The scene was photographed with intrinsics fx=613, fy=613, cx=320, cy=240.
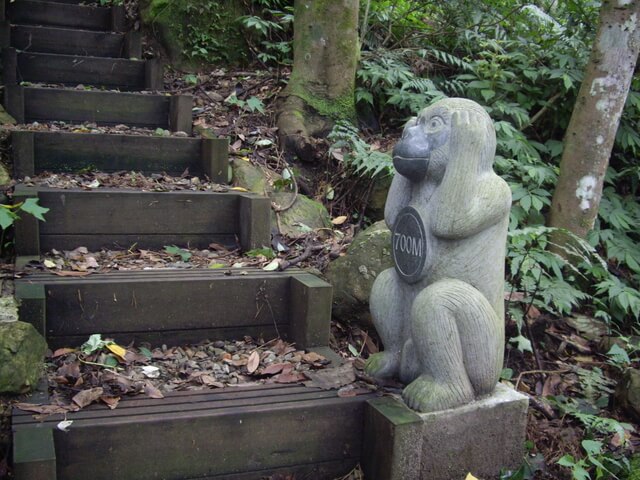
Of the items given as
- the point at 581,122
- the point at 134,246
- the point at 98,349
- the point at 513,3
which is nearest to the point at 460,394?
the point at 98,349

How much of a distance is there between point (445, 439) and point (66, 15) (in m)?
6.19

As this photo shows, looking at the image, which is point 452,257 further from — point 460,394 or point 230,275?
point 230,275

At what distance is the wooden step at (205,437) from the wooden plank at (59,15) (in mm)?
5549

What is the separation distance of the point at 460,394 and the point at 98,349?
1663mm

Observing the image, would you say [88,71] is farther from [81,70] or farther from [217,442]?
[217,442]

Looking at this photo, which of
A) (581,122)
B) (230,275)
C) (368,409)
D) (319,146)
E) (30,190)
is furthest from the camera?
Answer: (319,146)

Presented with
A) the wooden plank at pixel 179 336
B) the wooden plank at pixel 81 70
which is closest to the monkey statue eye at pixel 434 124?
the wooden plank at pixel 179 336

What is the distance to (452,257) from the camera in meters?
2.48

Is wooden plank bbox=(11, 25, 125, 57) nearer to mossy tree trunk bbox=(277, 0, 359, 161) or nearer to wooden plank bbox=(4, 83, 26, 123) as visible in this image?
wooden plank bbox=(4, 83, 26, 123)

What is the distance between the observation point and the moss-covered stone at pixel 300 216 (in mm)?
4410

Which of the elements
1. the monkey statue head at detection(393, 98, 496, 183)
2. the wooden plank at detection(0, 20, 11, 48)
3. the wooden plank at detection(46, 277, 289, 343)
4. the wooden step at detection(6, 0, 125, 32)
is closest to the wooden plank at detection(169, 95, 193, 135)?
the wooden plank at detection(0, 20, 11, 48)

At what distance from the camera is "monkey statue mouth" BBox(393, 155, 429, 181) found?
8.19ft

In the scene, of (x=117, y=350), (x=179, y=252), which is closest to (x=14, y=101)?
(x=179, y=252)

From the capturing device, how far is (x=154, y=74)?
568 cm
